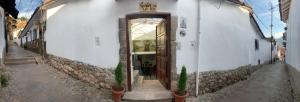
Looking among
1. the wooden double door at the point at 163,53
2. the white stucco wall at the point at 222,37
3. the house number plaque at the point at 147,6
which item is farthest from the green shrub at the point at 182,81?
the house number plaque at the point at 147,6

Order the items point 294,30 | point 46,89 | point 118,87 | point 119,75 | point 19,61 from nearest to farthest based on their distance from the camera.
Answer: point 119,75 < point 118,87 < point 46,89 < point 294,30 < point 19,61

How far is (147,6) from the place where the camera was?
977 cm

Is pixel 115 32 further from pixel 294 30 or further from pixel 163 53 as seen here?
pixel 294 30

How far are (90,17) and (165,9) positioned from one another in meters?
2.62

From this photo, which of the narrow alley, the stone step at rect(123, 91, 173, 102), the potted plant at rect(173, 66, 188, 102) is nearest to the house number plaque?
the narrow alley

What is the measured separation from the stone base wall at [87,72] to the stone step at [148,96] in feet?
2.88

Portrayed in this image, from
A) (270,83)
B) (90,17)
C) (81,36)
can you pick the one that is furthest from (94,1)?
(270,83)

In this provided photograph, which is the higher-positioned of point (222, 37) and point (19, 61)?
point (222, 37)

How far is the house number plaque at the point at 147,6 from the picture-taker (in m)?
→ 9.77

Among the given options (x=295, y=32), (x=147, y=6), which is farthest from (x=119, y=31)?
(x=295, y=32)

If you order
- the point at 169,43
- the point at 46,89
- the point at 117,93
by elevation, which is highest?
the point at 169,43

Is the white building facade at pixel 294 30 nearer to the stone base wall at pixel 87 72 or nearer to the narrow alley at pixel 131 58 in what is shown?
the narrow alley at pixel 131 58

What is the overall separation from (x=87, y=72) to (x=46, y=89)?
5.03 feet

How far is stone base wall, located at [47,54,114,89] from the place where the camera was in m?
10.0
